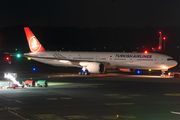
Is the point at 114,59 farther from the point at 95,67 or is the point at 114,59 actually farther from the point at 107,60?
the point at 95,67

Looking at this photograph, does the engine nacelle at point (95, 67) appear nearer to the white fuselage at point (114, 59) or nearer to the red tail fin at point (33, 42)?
the white fuselage at point (114, 59)

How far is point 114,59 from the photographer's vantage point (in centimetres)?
4981

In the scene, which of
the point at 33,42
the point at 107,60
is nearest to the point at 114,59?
the point at 107,60

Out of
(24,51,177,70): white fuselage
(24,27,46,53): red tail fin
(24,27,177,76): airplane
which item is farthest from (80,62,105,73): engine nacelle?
(24,27,46,53): red tail fin

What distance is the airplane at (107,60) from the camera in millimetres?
47031

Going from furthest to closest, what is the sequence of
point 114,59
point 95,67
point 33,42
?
point 33,42
point 114,59
point 95,67

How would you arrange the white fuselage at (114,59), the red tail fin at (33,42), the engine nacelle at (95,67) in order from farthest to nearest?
the red tail fin at (33,42), the engine nacelle at (95,67), the white fuselage at (114,59)

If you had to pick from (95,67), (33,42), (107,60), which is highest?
(33,42)

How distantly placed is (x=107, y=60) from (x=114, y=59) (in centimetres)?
121

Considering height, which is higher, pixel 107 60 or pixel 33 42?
pixel 33 42

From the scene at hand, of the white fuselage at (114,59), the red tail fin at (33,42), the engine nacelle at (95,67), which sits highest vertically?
the red tail fin at (33,42)

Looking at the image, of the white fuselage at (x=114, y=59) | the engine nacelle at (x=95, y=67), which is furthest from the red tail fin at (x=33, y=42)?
the engine nacelle at (x=95, y=67)

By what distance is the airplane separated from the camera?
47.0 metres

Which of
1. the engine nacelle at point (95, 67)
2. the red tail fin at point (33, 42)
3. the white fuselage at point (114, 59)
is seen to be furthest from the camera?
the red tail fin at point (33, 42)
